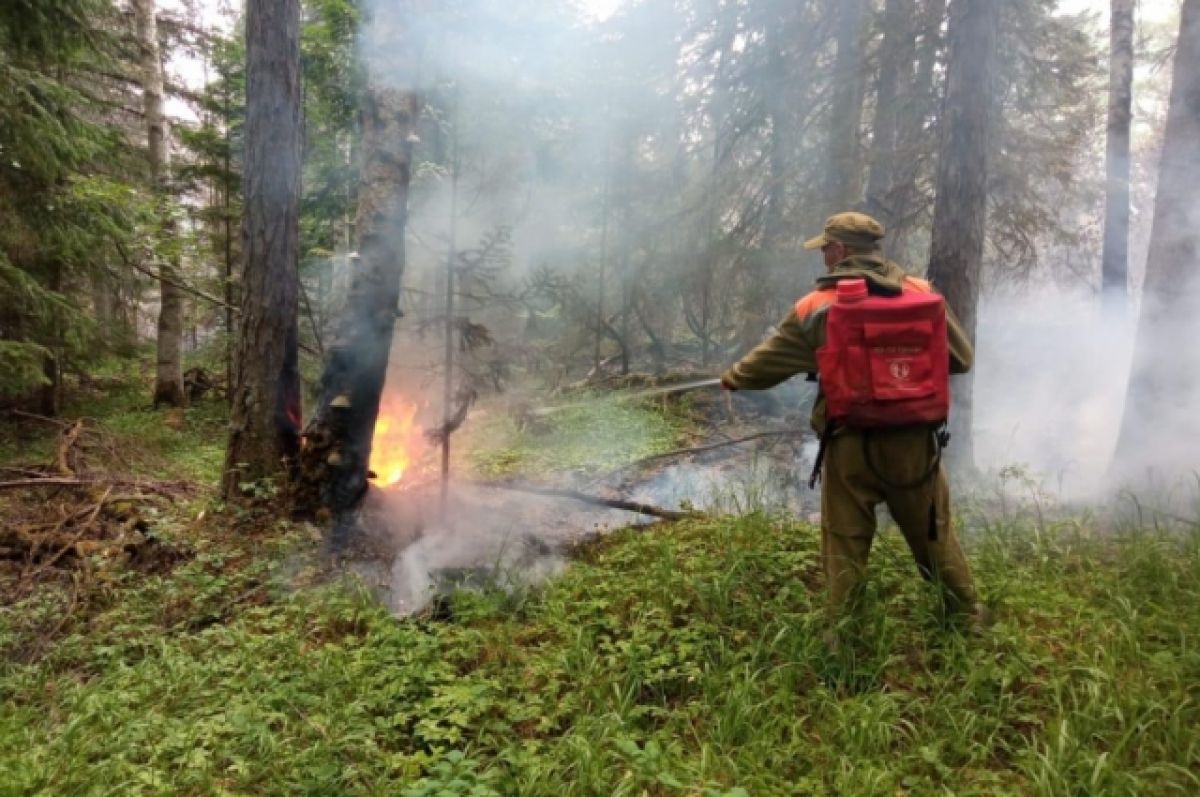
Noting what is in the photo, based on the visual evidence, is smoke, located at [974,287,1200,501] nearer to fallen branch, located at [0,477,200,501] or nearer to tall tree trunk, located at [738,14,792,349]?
tall tree trunk, located at [738,14,792,349]

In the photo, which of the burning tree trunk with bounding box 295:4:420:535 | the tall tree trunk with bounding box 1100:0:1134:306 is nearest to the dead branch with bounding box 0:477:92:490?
the burning tree trunk with bounding box 295:4:420:535

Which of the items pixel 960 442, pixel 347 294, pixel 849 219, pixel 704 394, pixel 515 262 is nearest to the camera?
pixel 849 219

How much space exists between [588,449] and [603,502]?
9.31 feet

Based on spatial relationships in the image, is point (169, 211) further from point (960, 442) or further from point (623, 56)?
point (960, 442)

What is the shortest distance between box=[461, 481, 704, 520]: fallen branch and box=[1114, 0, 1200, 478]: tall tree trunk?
3867mm

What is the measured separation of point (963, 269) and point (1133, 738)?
4544 mm

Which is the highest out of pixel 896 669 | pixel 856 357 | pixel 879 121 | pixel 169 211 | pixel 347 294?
pixel 879 121

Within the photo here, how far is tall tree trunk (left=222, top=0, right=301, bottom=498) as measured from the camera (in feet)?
17.5

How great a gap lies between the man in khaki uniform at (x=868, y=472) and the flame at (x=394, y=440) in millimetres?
4021

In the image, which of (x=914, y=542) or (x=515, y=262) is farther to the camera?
(x=515, y=262)

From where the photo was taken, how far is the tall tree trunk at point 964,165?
591cm

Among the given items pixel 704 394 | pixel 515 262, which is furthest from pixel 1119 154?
pixel 515 262

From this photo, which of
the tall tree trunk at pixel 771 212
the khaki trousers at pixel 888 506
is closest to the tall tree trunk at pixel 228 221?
the tall tree trunk at pixel 771 212

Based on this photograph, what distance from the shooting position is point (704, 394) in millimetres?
11758
